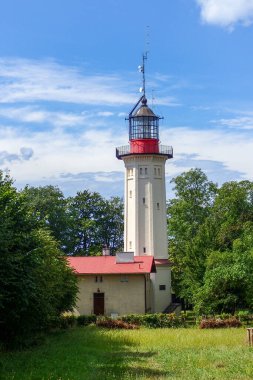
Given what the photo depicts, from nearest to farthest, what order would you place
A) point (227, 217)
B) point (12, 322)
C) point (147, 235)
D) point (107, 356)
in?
point (107, 356) → point (12, 322) → point (147, 235) → point (227, 217)

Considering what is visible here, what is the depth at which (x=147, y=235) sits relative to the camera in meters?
50.5

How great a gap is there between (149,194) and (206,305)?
37.1ft

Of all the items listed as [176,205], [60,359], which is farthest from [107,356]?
[176,205]

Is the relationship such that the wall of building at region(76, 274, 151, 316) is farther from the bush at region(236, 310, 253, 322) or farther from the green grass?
the green grass

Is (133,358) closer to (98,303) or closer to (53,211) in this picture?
(98,303)

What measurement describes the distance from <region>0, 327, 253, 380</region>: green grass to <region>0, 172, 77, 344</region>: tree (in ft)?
4.31

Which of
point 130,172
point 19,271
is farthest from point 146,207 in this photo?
point 19,271

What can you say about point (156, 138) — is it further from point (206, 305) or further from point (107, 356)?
point (107, 356)

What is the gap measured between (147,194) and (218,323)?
15.0 metres

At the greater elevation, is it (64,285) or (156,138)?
(156,138)

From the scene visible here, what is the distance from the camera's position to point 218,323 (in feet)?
127

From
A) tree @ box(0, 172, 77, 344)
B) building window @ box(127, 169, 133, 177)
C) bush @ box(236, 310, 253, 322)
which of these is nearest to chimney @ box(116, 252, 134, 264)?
building window @ box(127, 169, 133, 177)

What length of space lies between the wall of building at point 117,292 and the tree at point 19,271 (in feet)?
57.5

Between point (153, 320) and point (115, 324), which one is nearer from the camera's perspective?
point (115, 324)
